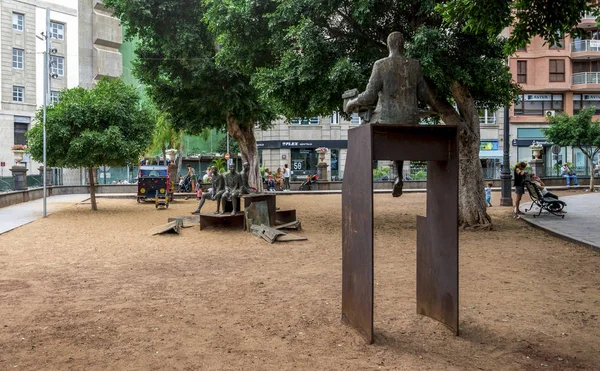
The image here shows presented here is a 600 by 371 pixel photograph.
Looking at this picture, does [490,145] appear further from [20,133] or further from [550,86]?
[20,133]

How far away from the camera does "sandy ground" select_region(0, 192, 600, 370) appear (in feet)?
15.2

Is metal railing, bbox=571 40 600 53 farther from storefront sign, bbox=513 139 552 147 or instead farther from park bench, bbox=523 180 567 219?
park bench, bbox=523 180 567 219

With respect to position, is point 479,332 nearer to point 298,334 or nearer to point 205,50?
point 298,334

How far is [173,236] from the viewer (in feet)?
43.3

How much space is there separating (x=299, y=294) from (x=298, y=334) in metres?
1.65

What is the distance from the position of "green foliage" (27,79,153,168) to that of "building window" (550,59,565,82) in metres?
37.2

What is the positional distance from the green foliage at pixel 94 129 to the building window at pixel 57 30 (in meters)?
30.9

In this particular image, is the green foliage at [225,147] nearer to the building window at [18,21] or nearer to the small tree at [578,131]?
the building window at [18,21]

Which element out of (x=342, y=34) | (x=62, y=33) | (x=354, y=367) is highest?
(x=62, y=33)

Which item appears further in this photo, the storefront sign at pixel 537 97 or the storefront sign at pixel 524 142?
the storefront sign at pixel 537 97

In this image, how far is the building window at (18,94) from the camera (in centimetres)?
4581

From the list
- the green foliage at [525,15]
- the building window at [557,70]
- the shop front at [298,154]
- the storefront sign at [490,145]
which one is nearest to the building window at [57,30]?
the shop front at [298,154]

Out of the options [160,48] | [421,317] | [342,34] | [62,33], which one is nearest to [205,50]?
[160,48]

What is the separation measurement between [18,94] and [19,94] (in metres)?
0.08
